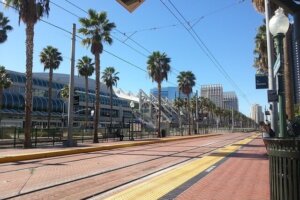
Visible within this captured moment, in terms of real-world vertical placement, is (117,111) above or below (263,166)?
above

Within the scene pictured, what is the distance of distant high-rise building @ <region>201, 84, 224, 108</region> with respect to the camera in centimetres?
15896

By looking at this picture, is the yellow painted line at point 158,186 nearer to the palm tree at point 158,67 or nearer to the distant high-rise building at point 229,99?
the palm tree at point 158,67

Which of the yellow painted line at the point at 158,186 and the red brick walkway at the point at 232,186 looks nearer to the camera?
the red brick walkway at the point at 232,186

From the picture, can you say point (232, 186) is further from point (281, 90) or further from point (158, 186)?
point (281, 90)

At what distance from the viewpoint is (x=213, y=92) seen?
167000 mm

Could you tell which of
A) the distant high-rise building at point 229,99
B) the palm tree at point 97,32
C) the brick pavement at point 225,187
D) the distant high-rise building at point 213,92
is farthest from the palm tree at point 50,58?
the distant high-rise building at point 229,99

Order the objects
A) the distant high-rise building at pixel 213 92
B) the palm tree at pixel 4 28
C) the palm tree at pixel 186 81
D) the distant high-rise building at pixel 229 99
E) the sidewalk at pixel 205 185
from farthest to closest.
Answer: the distant high-rise building at pixel 229 99 < the distant high-rise building at pixel 213 92 < the palm tree at pixel 186 81 < the palm tree at pixel 4 28 < the sidewalk at pixel 205 185

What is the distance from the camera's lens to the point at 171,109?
146 meters

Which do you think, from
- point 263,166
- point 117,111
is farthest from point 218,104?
point 263,166

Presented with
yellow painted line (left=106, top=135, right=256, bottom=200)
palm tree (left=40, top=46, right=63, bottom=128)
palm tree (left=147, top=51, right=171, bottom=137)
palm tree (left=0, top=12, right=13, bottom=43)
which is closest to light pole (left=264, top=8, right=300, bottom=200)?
yellow painted line (left=106, top=135, right=256, bottom=200)

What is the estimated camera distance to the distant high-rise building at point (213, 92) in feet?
522

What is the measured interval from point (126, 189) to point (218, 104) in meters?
171

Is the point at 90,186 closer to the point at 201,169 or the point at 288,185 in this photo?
the point at 201,169

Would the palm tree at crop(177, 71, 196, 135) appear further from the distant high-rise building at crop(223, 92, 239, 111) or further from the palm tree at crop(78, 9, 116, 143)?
the distant high-rise building at crop(223, 92, 239, 111)
